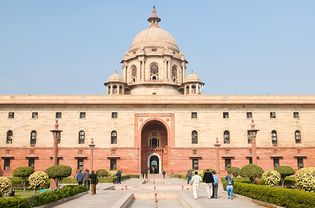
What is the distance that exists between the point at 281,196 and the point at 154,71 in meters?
38.8

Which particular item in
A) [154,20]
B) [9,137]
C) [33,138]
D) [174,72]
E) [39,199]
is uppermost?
[154,20]

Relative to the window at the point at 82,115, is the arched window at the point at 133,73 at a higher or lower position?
higher

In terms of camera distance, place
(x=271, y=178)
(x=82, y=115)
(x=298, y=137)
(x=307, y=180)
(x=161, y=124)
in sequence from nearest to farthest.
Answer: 1. (x=307, y=180)
2. (x=271, y=178)
3. (x=298, y=137)
4. (x=82, y=115)
5. (x=161, y=124)

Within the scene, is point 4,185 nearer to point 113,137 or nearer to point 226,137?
point 113,137

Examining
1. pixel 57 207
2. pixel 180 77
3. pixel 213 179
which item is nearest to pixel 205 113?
pixel 180 77

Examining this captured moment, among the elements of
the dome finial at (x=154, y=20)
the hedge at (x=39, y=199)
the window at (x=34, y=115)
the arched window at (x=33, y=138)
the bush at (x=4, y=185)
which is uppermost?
A: the dome finial at (x=154, y=20)

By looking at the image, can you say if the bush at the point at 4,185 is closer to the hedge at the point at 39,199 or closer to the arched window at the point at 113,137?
the hedge at the point at 39,199

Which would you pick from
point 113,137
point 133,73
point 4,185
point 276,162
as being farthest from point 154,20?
point 4,185

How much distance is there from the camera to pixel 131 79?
50.7 m

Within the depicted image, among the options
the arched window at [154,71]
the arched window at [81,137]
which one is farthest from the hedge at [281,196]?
the arched window at [154,71]

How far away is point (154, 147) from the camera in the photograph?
41750 mm

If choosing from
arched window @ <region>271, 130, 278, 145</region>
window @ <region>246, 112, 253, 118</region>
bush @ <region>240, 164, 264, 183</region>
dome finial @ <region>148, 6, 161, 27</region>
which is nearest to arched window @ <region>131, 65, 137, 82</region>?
dome finial @ <region>148, 6, 161, 27</region>

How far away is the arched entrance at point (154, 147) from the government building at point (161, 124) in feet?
2.92

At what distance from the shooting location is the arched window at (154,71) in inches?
1955
